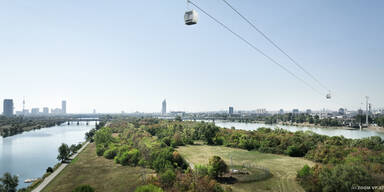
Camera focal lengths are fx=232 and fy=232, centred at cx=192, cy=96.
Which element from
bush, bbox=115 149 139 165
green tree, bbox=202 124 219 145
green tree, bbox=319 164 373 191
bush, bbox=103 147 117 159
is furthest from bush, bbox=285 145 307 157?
bush, bbox=103 147 117 159

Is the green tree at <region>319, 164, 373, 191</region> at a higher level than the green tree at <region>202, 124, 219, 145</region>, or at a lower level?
higher

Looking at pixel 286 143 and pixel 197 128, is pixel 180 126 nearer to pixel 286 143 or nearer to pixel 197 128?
pixel 197 128

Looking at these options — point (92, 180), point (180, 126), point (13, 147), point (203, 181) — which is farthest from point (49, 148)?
point (203, 181)

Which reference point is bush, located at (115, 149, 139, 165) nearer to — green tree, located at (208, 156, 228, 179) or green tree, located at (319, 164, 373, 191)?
green tree, located at (208, 156, 228, 179)

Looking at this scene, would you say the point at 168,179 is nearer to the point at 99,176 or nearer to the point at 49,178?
the point at 99,176

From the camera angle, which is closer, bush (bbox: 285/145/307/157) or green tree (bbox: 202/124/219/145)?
bush (bbox: 285/145/307/157)
